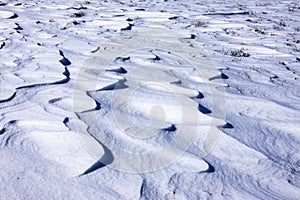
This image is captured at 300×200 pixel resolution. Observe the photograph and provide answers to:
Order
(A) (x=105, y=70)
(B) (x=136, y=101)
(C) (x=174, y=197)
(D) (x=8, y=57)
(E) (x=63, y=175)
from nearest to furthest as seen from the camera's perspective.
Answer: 1. (C) (x=174, y=197)
2. (E) (x=63, y=175)
3. (B) (x=136, y=101)
4. (A) (x=105, y=70)
5. (D) (x=8, y=57)

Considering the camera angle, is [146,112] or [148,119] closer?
[148,119]

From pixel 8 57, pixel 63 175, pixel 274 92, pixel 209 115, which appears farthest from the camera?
pixel 8 57

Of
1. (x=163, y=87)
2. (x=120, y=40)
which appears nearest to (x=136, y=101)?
(x=163, y=87)

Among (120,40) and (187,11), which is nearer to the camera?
(120,40)

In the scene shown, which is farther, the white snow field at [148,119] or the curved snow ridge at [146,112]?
the curved snow ridge at [146,112]

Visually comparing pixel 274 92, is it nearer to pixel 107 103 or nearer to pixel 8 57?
pixel 107 103

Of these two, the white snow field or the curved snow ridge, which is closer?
the white snow field
